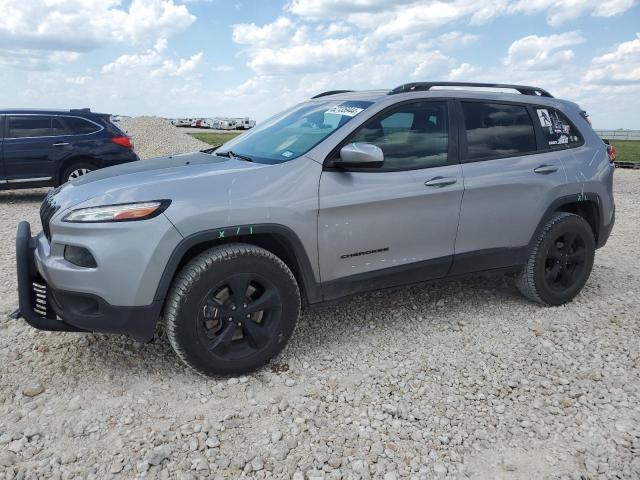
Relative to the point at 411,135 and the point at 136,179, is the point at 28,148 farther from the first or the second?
the point at 411,135

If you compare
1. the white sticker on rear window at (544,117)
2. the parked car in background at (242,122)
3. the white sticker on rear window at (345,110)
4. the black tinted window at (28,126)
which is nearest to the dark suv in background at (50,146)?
the black tinted window at (28,126)

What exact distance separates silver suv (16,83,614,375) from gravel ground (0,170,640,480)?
0.36 meters

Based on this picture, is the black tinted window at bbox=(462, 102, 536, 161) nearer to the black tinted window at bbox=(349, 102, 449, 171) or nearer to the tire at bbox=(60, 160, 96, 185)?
the black tinted window at bbox=(349, 102, 449, 171)

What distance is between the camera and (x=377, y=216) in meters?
3.62

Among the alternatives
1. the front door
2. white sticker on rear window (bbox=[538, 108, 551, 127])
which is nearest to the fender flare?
white sticker on rear window (bbox=[538, 108, 551, 127])

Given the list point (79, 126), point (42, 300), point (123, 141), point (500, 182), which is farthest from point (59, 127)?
point (500, 182)

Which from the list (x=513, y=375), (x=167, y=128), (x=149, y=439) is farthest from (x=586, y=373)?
(x=167, y=128)

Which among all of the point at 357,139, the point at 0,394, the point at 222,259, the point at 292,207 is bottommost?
the point at 0,394

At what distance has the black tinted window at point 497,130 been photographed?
4.12m

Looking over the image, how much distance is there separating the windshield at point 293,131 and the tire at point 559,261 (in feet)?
6.25

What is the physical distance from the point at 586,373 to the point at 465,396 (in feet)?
3.01

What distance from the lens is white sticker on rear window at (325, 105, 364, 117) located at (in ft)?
12.3

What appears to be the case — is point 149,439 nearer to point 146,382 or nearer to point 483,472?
point 146,382

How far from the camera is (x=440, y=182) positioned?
3.86 meters
